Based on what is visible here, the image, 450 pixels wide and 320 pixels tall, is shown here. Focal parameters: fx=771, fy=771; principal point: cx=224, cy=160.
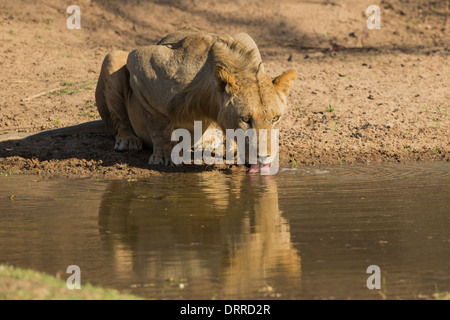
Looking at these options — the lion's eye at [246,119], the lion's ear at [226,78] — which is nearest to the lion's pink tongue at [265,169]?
the lion's eye at [246,119]

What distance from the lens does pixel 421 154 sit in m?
8.64

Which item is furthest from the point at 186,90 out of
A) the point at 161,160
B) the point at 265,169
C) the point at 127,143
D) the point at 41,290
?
the point at 41,290

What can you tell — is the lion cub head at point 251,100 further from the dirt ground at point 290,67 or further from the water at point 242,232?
the dirt ground at point 290,67

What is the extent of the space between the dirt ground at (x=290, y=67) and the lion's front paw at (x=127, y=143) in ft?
0.44

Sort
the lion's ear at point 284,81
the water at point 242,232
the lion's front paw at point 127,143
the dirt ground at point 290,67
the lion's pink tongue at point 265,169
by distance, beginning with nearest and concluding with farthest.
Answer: the water at point 242,232 → the lion's ear at point 284,81 → the lion's pink tongue at point 265,169 → the dirt ground at point 290,67 → the lion's front paw at point 127,143

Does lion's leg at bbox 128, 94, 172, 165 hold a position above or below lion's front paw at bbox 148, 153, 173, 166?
above

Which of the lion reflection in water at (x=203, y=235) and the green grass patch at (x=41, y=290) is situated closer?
the green grass patch at (x=41, y=290)

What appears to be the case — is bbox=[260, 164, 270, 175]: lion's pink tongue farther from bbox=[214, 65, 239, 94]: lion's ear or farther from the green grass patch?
the green grass patch

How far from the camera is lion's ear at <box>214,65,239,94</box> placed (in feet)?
23.3

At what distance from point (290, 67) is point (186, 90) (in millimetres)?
4412

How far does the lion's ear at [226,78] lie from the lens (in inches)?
A: 280

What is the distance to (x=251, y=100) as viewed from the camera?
7.05 m

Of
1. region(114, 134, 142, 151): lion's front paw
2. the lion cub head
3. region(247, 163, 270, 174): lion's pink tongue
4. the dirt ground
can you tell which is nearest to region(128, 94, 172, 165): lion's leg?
the dirt ground

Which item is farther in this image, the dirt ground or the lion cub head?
the dirt ground
